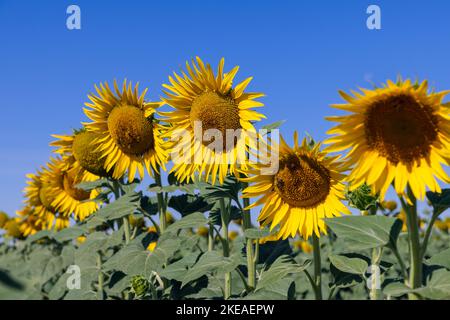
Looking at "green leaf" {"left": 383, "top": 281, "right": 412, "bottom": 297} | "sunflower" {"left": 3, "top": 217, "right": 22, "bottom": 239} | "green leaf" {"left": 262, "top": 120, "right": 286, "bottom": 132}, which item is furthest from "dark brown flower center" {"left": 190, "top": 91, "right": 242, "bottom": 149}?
"sunflower" {"left": 3, "top": 217, "right": 22, "bottom": 239}

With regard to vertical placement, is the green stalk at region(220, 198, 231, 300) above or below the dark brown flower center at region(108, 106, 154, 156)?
below

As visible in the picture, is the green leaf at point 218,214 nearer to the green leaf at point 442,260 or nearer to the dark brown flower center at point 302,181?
the dark brown flower center at point 302,181

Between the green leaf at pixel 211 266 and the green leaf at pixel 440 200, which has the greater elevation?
the green leaf at pixel 440 200

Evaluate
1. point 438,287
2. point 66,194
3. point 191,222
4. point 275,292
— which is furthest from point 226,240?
point 66,194

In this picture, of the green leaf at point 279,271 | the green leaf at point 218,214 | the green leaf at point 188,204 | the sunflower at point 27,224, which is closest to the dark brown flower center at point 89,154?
the green leaf at point 188,204

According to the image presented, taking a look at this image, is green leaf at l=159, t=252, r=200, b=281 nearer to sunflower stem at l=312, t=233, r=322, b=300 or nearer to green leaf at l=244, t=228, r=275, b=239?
green leaf at l=244, t=228, r=275, b=239

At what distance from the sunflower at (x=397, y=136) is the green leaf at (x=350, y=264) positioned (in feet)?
1.54

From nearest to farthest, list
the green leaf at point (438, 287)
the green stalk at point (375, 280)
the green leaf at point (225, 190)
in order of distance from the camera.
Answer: the green leaf at point (438, 287)
the green stalk at point (375, 280)
the green leaf at point (225, 190)

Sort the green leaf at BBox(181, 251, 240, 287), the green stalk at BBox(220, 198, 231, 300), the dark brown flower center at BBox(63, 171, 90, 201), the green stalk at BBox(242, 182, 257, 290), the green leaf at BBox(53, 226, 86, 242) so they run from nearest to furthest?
the green leaf at BBox(181, 251, 240, 287) < the green stalk at BBox(242, 182, 257, 290) < the green stalk at BBox(220, 198, 231, 300) < the green leaf at BBox(53, 226, 86, 242) < the dark brown flower center at BBox(63, 171, 90, 201)

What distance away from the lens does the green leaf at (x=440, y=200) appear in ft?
7.38

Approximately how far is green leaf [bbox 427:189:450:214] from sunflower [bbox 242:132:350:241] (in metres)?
0.46

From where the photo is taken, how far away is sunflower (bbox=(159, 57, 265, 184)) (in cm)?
310

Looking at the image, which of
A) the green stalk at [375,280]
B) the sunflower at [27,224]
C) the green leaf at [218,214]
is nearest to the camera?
the green stalk at [375,280]

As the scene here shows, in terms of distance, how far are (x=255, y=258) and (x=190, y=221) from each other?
0.48 metres
